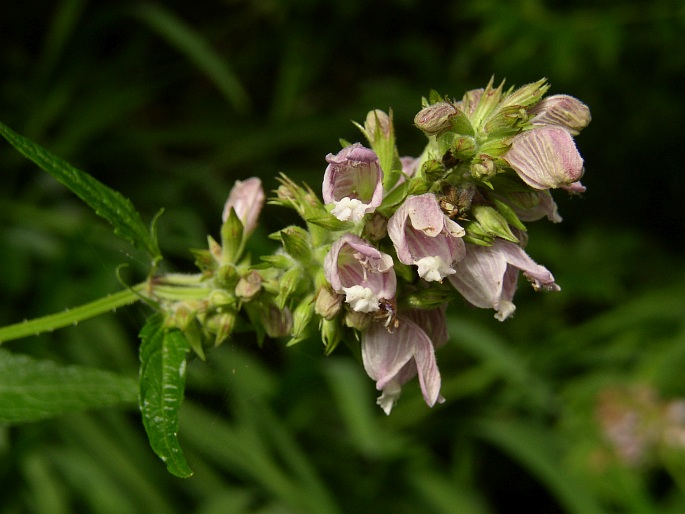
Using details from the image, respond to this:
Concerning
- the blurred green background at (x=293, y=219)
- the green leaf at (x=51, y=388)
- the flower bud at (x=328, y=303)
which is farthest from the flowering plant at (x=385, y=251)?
the blurred green background at (x=293, y=219)

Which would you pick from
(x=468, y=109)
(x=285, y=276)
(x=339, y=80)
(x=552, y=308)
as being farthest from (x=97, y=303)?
(x=339, y=80)

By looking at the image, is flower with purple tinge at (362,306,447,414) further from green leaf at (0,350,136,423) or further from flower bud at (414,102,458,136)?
green leaf at (0,350,136,423)

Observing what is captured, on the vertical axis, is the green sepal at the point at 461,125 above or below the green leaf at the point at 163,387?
above

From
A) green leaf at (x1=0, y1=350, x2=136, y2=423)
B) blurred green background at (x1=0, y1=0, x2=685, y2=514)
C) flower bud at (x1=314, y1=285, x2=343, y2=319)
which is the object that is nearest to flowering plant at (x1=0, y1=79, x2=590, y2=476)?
flower bud at (x1=314, y1=285, x2=343, y2=319)

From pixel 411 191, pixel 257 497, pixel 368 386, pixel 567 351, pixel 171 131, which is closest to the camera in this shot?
pixel 411 191

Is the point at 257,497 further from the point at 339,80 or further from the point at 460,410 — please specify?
the point at 339,80

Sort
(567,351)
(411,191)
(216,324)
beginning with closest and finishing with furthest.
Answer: (411,191) → (216,324) → (567,351)

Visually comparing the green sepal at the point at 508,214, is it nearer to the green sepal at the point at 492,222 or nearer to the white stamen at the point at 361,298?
the green sepal at the point at 492,222
